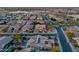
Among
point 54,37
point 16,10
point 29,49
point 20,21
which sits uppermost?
point 16,10

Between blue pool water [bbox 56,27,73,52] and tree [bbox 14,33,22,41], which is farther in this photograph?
tree [bbox 14,33,22,41]

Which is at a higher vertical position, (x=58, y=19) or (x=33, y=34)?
(x=58, y=19)

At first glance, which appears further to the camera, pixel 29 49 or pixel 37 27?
pixel 37 27

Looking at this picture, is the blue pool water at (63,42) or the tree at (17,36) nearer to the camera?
the blue pool water at (63,42)
